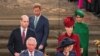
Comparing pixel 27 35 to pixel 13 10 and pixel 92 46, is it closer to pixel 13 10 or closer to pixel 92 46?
pixel 92 46

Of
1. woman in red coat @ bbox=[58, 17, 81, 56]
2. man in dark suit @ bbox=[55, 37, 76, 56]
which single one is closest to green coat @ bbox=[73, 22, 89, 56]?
woman in red coat @ bbox=[58, 17, 81, 56]

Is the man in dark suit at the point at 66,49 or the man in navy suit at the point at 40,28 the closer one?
the man in dark suit at the point at 66,49

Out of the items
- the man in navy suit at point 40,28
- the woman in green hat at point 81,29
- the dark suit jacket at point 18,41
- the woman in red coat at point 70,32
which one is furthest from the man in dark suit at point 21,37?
the woman in green hat at point 81,29

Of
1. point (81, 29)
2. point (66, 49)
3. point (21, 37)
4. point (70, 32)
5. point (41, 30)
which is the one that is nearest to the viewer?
point (66, 49)

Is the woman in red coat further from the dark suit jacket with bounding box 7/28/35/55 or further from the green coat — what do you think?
the green coat

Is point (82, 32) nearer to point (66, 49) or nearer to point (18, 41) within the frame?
point (18, 41)

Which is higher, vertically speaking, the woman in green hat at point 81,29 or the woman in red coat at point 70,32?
the woman in red coat at point 70,32

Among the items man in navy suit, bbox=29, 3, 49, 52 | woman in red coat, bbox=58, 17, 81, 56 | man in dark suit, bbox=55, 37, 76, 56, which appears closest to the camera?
man in dark suit, bbox=55, 37, 76, 56

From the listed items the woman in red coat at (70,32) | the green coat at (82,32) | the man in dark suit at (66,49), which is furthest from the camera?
the green coat at (82,32)

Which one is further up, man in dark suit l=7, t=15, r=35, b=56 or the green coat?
man in dark suit l=7, t=15, r=35, b=56

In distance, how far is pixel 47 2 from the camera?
16656 millimetres

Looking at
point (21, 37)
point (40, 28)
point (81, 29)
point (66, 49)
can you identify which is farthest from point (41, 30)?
point (66, 49)

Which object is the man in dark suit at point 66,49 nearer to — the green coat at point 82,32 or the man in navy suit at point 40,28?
the man in navy suit at point 40,28

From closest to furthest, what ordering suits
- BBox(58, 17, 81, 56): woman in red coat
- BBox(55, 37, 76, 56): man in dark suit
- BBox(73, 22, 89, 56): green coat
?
BBox(55, 37, 76, 56): man in dark suit < BBox(58, 17, 81, 56): woman in red coat < BBox(73, 22, 89, 56): green coat
